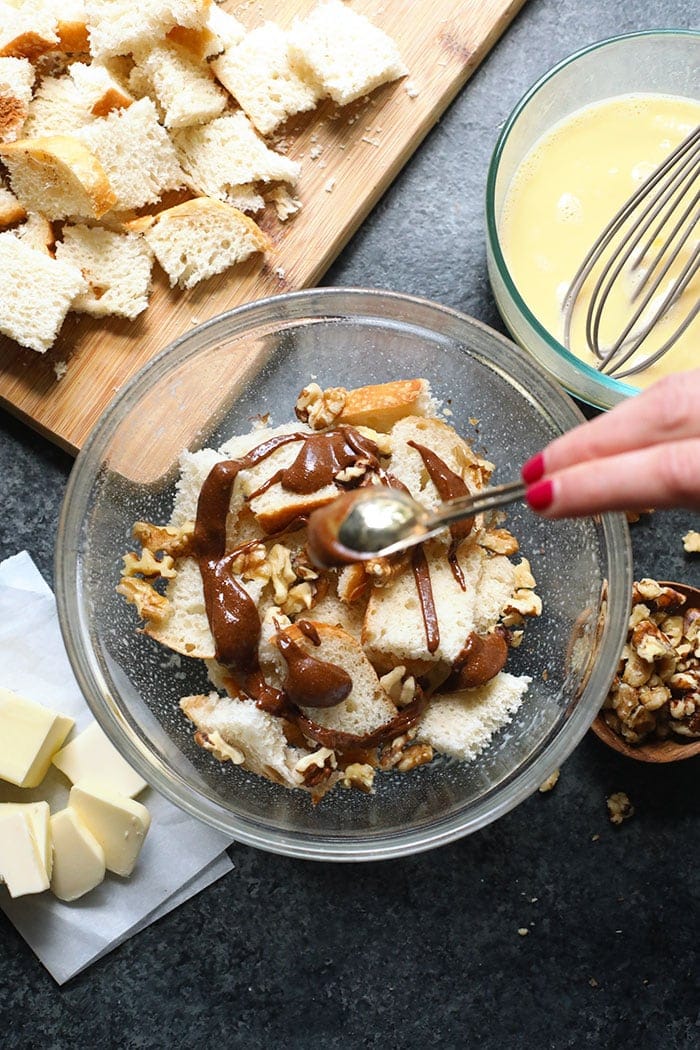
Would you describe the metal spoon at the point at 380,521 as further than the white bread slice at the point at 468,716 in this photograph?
No

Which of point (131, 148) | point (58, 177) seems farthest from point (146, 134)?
point (58, 177)

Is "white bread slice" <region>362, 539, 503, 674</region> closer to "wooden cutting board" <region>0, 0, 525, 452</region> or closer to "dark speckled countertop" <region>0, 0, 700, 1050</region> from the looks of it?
"dark speckled countertop" <region>0, 0, 700, 1050</region>

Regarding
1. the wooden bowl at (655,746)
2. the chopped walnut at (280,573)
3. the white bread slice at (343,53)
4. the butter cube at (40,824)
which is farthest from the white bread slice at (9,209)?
the wooden bowl at (655,746)

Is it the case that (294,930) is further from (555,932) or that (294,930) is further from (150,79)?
(150,79)

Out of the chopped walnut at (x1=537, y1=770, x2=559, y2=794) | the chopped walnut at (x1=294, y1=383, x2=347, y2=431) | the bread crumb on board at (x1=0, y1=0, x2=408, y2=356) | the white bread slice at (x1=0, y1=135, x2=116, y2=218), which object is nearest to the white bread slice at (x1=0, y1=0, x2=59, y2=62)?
the bread crumb on board at (x1=0, y1=0, x2=408, y2=356)

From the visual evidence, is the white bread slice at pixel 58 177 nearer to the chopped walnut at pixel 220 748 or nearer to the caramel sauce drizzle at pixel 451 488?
the caramel sauce drizzle at pixel 451 488

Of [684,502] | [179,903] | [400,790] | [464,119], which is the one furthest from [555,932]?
[464,119]
